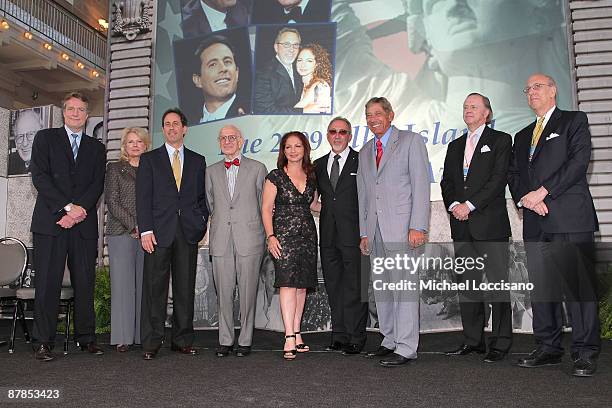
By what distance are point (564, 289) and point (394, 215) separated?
111 centimetres

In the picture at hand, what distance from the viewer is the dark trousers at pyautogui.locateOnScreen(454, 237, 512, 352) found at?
3783 millimetres

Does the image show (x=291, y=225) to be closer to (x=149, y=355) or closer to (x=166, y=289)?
(x=166, y=289)

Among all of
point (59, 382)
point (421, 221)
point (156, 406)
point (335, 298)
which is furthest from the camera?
point (335, 298)

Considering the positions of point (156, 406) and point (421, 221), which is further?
point (421, 221)

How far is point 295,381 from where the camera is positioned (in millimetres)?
3051

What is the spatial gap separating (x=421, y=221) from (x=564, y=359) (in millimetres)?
1305

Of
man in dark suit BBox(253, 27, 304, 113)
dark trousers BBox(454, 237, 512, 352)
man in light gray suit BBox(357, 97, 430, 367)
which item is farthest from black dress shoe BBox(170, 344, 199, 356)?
man in dark suit BBox(253, 27, 304, 113)

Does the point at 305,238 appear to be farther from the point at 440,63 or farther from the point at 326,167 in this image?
the point at 440,63

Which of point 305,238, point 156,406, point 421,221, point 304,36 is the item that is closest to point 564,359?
point 421,221

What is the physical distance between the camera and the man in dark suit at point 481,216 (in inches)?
149

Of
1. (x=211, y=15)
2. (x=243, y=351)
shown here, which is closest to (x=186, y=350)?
(x=243, y=351)

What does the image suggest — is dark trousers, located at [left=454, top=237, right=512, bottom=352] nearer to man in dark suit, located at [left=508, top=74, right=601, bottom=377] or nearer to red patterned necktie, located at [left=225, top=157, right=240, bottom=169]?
man in dark suit, located at [left=508, top=74, right=601, bottom=377]

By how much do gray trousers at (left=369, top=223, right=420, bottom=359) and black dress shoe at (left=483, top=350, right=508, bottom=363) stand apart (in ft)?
A: 1.51

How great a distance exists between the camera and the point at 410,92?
699cm
